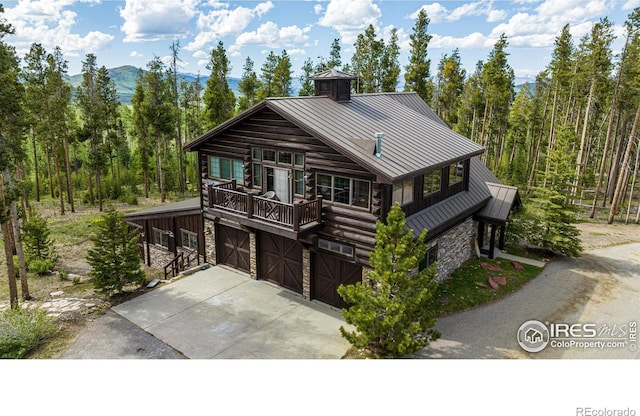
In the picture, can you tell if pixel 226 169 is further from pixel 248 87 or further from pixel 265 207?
pixel 248 87

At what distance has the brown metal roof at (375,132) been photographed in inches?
511

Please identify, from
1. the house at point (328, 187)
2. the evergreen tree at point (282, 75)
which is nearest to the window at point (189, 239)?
the house at point (328, 187)

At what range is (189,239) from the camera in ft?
65.8

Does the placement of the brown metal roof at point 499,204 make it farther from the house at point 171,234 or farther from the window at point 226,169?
the house at point 171,234

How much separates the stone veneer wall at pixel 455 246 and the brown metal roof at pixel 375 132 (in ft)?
10.6

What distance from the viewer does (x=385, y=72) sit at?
125ft

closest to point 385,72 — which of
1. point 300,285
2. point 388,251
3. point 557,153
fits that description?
point 557,153

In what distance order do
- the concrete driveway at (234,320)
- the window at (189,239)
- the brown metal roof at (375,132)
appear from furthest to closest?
the window at (189,239) → the brown metal roof at (375,132) → the concrete driveway at (234,320)

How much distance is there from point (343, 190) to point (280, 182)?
301 cm

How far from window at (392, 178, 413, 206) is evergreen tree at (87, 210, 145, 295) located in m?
10.0

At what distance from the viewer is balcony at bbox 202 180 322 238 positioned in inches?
549

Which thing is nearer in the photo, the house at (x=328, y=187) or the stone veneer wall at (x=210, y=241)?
the house at (x=328, y=187)

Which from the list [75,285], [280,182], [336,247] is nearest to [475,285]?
[336,247]
